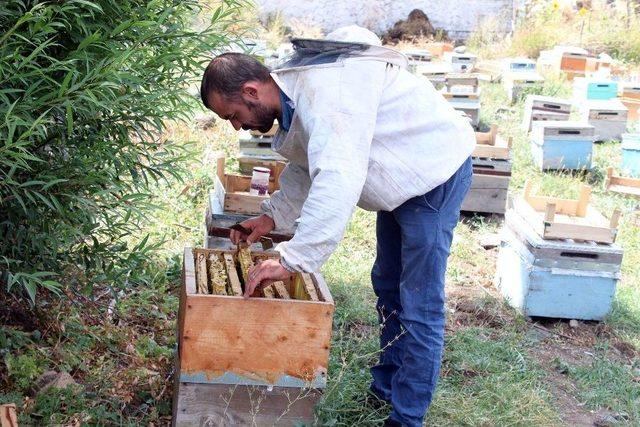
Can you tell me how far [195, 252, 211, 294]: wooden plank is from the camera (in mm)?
3344

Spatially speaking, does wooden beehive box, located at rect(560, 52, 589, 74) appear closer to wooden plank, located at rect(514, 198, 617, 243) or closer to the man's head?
wooden plank, located at rect(514, 198, 617, 243)

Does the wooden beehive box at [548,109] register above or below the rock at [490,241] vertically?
above

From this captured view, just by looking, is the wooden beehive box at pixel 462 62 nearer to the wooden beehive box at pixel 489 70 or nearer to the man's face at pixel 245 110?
the wooden beehive box at pixel 489 70

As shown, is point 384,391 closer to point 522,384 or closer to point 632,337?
point 522,384

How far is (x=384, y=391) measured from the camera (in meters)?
3.92

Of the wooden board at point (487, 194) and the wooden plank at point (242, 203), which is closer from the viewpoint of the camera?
the wooden plank at point (242, 203)

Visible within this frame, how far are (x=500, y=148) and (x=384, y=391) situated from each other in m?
3.95

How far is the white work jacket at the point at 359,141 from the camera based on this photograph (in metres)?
2.91

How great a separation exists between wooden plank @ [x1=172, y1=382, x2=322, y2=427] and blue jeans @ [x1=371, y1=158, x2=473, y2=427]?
419 mm

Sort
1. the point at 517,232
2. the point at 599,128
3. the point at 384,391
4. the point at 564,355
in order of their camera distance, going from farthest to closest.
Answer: the point at 599,128
the point at 517,232
the point at 564,355
the point at 384,391

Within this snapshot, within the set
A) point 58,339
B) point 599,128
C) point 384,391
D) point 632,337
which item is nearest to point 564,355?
point 632,337

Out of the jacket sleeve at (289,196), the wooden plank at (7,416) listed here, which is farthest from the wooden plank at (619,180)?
the wooden plank at (7,416)

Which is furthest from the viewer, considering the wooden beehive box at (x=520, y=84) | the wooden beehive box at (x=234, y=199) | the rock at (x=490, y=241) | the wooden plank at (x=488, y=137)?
the wooden beehive box at (x=520, y=84)

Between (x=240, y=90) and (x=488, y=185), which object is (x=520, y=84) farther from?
(x=240, y=90)
